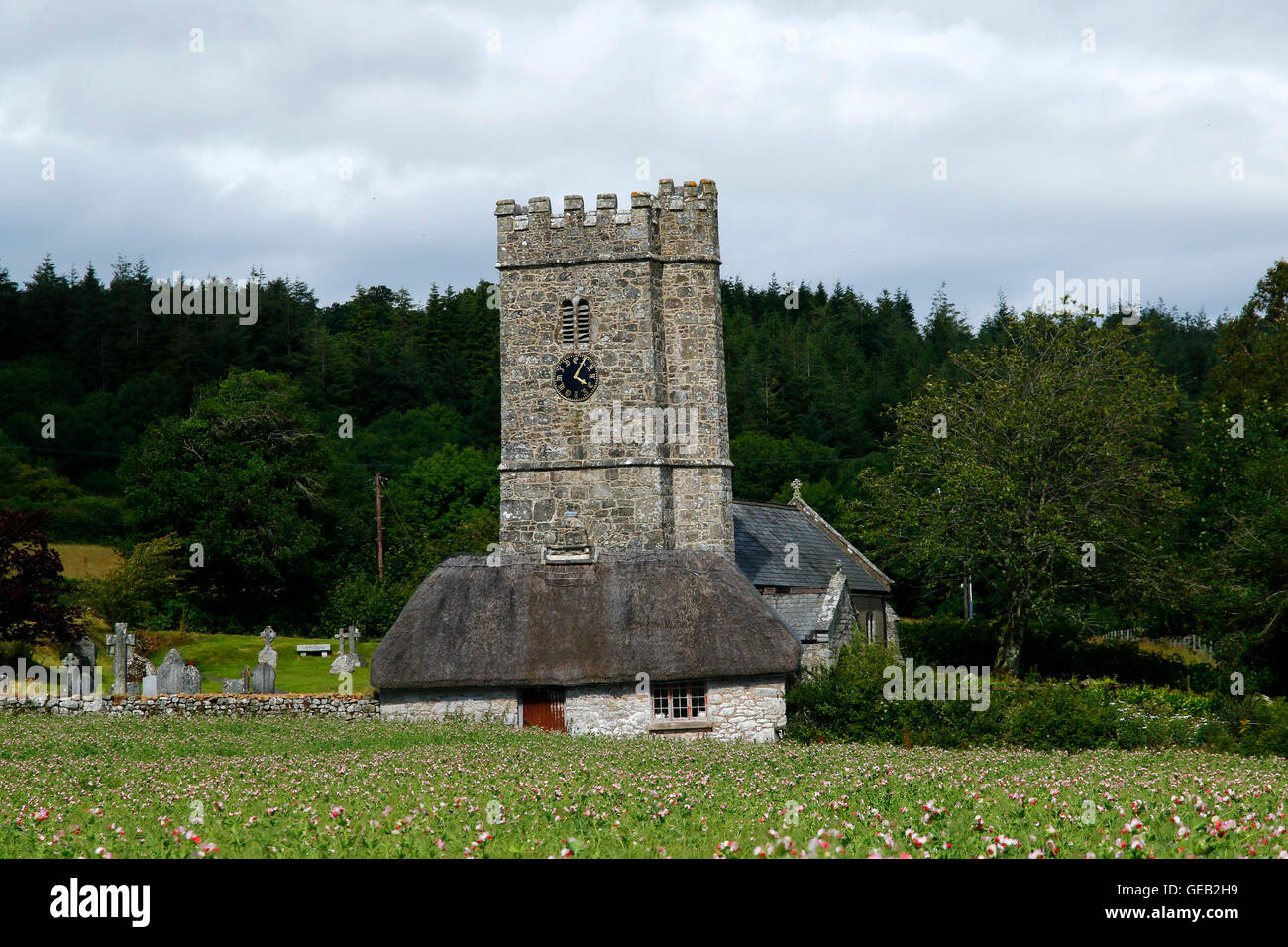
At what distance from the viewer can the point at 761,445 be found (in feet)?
270

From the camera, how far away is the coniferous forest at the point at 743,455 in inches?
1540

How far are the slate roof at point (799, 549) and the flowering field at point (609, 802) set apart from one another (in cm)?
1825

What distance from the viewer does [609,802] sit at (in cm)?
1306

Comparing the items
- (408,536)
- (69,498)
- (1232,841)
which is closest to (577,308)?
(1232,841)

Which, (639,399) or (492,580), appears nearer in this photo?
(492,580)

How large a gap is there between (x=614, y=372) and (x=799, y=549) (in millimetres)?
13128

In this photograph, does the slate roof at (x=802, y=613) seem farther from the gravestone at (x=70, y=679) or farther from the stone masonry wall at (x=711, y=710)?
the gravestone at (x=70, y=679)

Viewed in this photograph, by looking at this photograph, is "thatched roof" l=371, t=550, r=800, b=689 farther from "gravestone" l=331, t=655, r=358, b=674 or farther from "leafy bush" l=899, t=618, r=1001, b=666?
"leafy bush" l=899, t=618, r=1001, b=666

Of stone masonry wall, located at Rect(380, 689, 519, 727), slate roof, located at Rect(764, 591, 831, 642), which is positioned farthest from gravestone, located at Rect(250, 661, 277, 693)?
slate roof, located at Rect(764, 591, 831, 642)

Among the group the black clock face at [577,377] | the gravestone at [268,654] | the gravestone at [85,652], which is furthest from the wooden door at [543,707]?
the gravestone at [85,652]

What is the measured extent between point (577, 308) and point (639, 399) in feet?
9.93

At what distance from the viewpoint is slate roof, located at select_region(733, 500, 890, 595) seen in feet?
130

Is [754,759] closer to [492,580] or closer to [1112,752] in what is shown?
[1112,752]

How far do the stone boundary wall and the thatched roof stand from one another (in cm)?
125
